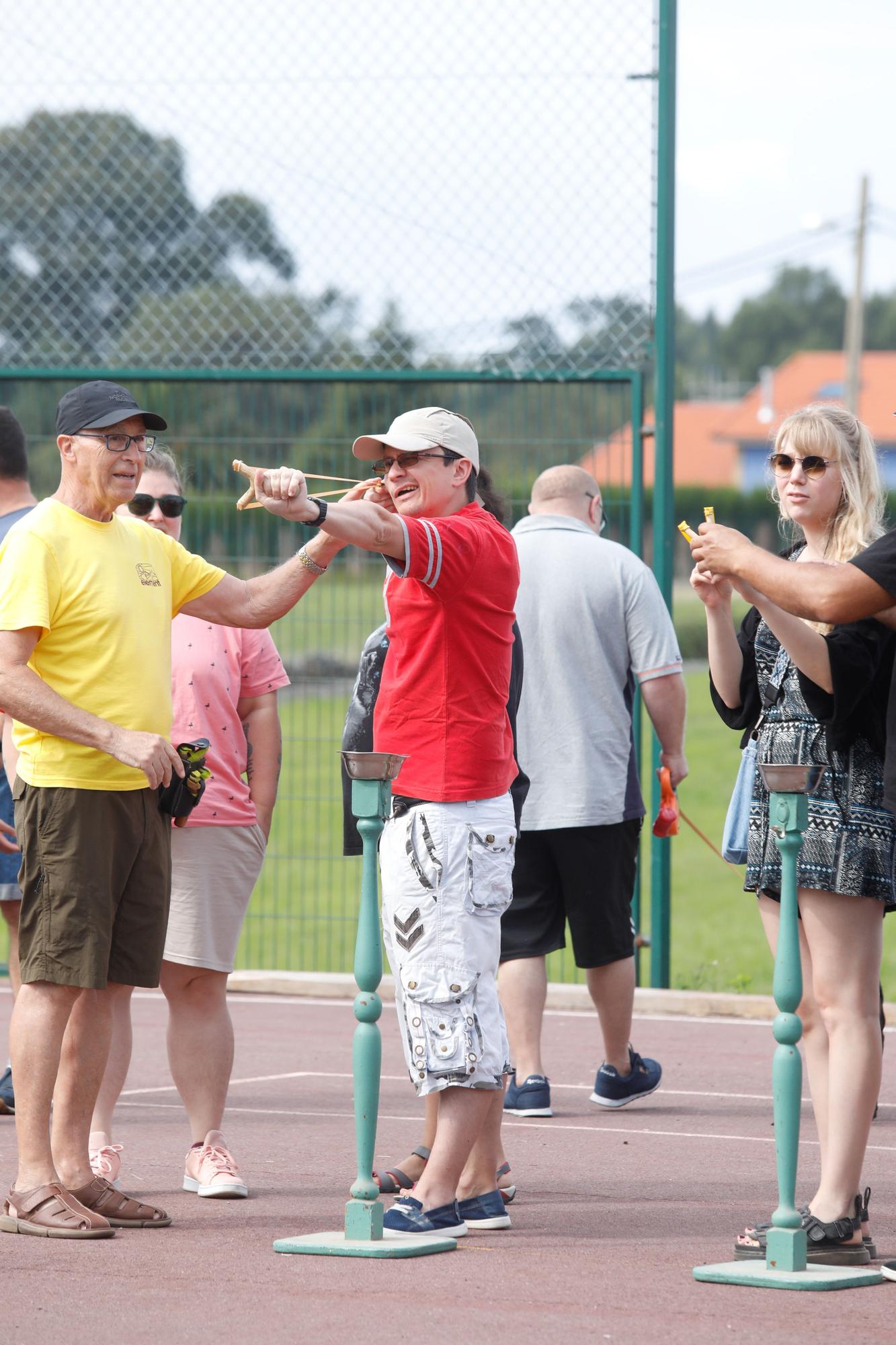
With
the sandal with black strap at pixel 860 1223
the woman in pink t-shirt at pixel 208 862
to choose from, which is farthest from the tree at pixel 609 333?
the sandal with black strap at pixel 860 1223

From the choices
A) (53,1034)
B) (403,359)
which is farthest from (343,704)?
(53,1034)

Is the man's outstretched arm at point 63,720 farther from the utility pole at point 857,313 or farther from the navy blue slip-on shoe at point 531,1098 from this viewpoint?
the utility pole at point 857,313

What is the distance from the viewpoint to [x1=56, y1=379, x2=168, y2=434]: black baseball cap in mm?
5004

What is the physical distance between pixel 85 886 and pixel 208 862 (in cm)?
80

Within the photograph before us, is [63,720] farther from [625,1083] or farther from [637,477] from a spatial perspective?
[637,477]

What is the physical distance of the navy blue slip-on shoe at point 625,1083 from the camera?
6.89 metres

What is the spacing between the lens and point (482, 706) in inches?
188

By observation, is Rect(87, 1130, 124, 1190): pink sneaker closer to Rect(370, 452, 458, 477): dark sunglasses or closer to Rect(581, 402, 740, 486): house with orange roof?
Rect(370, 452, 458, 477): dark sunglasses

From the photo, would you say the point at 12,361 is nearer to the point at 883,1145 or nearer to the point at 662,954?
the point at 662,954

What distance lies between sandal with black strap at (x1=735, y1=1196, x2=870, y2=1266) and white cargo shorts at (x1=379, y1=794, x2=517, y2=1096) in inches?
30.1

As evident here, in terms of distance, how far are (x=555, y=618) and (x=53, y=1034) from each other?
9.33 feet

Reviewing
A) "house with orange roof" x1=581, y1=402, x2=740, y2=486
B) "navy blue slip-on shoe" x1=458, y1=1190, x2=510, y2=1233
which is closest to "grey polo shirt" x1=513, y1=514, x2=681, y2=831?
"navy blue slip-on shoe" x1=458, y1=1190, x2=510, y2=1233

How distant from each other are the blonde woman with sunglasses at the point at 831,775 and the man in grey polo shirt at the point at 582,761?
6.78 feet

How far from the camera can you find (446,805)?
4.70 m
